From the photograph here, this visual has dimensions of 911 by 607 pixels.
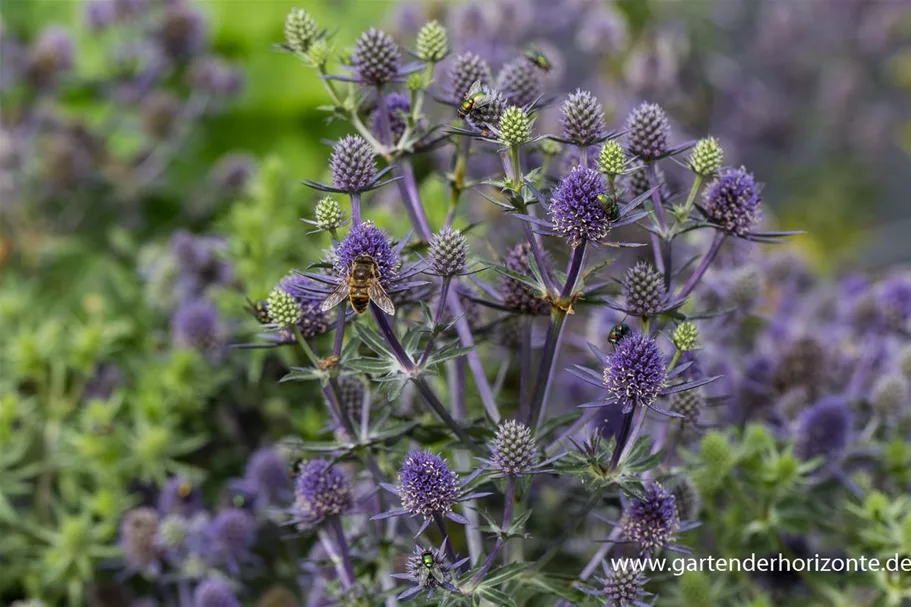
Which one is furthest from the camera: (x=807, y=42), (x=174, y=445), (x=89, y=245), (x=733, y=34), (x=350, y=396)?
(x=733, y=34)

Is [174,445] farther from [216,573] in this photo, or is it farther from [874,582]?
[874,582]

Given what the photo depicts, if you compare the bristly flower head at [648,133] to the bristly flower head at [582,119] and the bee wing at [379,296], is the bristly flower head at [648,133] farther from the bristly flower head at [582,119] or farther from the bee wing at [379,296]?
the bee wing at [379,296]

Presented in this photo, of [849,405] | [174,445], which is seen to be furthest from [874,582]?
[174,445]

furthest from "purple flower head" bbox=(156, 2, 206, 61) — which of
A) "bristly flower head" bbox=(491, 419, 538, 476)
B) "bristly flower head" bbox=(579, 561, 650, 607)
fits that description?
"bristly flower head" bbox=(579, 561, 650, 607)

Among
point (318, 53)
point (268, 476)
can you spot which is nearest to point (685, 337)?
point (318, 53)

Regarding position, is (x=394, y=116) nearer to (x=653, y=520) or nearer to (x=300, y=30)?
(x=300, y=30)

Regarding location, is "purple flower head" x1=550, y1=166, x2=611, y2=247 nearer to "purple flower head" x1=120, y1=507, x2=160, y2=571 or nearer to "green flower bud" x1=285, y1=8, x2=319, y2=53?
"green flower bud" x1=285, y1=8, x2=319, y2=53
